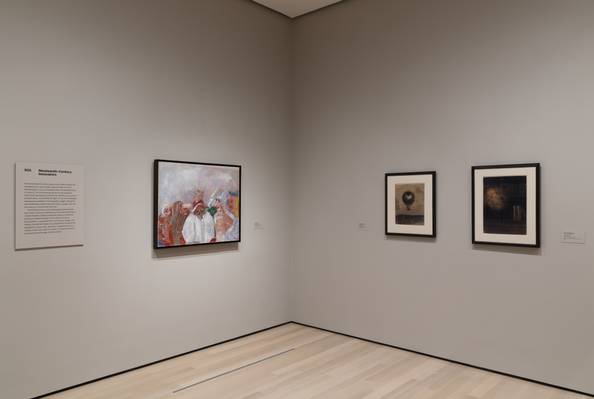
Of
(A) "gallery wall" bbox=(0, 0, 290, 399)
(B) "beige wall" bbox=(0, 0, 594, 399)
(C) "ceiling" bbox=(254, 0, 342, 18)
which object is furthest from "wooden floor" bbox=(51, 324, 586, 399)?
(C) "ceiling" bbox=(254, 0, 342, 18)

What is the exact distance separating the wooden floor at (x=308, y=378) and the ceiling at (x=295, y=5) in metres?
3.78

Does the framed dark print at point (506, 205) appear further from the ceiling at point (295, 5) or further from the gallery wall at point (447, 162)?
the ceiling at point (295, 5)

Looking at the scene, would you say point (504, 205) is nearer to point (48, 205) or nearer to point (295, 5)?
point (295, 5)

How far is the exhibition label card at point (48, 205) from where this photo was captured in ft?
11.2

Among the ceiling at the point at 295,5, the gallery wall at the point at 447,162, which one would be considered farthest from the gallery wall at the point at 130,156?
the gallery wall at the point at 447,162

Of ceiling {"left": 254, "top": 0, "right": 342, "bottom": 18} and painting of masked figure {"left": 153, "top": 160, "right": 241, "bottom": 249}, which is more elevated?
ceiling {"left": 254, "top": 0, "right": 342, "bottom": 18}

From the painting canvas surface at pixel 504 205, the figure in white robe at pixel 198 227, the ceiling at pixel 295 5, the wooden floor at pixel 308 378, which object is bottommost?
the wooden floor at pixel 308 378

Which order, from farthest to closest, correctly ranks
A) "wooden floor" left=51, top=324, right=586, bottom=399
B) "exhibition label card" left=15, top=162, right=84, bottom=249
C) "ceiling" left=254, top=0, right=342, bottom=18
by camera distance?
1. "ceiling" left=254, top=0, right=342, bottom=18
2. "wooden floor" left=51, top=324, right=586, bottom=399
3. "exhibition label card" left=15, top=162, right=84, bottom=249

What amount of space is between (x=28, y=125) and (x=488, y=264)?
13.0 ft

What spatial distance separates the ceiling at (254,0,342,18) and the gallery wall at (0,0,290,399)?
0.13m

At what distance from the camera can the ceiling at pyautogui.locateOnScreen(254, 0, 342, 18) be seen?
5.16m

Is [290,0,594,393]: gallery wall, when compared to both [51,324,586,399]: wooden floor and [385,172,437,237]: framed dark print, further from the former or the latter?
[51,324,586,399]: wooden floor

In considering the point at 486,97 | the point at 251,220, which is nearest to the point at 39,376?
the point at 251,220

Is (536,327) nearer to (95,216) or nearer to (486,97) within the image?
(486,97)
